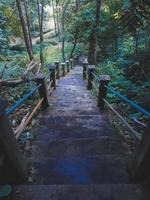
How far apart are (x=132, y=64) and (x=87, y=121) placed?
5.24 meters

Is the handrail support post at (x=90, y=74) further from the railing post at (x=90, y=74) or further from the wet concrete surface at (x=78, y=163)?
the wet concrete surface at (x=78, y=163)

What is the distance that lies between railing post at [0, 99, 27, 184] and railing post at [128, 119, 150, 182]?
4.68ft

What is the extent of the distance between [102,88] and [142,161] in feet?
10.2

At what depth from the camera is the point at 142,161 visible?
2.54 m

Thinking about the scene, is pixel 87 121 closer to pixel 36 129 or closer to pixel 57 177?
pixel 36 129

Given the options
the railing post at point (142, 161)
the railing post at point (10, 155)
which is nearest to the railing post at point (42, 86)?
the railing post at point (10, 155)

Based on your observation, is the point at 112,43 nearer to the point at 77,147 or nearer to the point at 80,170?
the point at 77,147

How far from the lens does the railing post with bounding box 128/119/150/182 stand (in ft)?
8.01

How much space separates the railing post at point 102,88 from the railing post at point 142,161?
288 cm

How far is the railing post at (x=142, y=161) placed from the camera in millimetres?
2441

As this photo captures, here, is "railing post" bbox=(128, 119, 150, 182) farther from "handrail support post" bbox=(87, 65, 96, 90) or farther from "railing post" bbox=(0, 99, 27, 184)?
"handrail support post" bbox=(87, 65, 96, 90)

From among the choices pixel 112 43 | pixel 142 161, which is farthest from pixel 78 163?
pixel 112 43

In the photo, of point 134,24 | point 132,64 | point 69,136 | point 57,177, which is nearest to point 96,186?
point 57,177

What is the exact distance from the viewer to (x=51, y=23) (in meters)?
33.6
